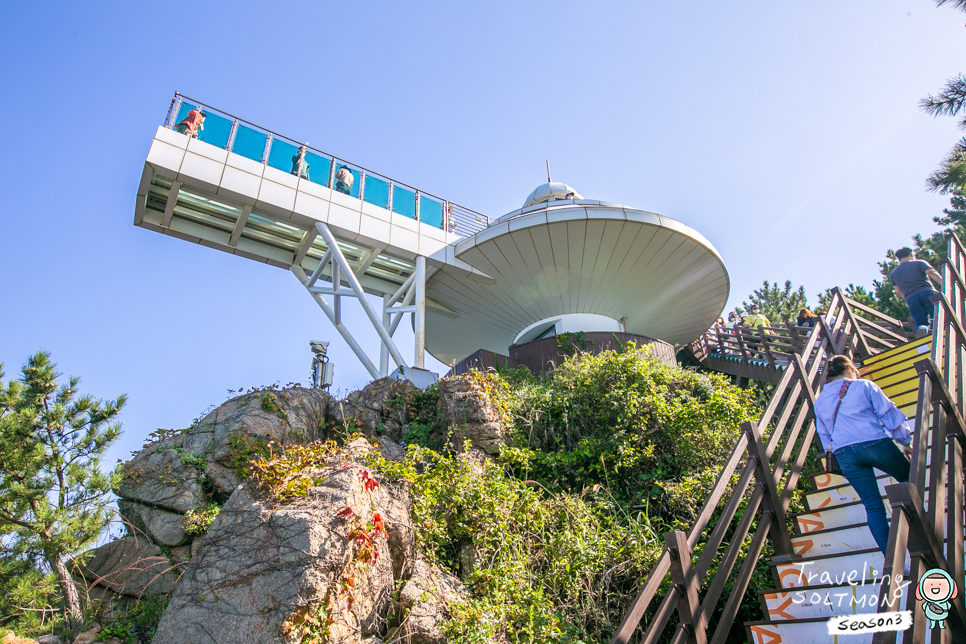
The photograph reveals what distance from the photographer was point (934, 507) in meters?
3.12

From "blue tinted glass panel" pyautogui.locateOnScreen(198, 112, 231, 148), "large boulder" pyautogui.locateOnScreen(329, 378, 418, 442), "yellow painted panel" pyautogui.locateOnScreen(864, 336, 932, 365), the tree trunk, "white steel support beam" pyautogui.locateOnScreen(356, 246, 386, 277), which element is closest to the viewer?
the tree trunk

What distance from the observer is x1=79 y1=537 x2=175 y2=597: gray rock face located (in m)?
5.94

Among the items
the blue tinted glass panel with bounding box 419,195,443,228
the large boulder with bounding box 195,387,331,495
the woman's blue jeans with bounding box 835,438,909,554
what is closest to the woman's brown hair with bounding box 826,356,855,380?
the woman's blue jeans with bounding box 835,438,909,554

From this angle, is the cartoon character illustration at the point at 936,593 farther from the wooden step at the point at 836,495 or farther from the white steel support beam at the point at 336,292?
the white steel support beam at the point at 336,292

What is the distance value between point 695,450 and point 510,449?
2160 millimetres

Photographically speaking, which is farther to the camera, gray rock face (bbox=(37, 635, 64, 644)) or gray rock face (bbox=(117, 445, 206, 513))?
gray rock face (bbox=(117, 445, 206, 513))

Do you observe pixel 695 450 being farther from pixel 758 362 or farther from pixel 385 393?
pixel 758 362

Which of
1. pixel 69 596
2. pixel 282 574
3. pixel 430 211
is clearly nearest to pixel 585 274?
pixel 430 211

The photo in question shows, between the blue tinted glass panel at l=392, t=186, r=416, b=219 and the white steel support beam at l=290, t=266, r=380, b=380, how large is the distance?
8.72 ft

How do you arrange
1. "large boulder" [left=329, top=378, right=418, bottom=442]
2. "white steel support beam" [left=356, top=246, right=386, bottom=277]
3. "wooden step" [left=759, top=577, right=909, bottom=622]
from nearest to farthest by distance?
"wooden step" [left=759, top=577, right=909, bottom=622] → "large boulder" [left=329, top=378, right=418, bottom=442] → "white steel support beam" [left=356, top=246, right=386, bottom=277]

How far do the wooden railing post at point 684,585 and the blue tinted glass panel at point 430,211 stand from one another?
1102 cm

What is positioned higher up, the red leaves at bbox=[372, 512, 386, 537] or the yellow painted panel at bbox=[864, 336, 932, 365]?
the yellow painted panel at bbox=[864, 336, 932, 365]

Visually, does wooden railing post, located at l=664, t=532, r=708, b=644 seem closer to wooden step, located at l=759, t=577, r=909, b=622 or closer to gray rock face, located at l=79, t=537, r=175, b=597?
wooden step, located at l=759, t=577, r=909, b=622

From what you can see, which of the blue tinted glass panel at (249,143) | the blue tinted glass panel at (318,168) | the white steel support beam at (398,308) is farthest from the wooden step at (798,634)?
the blue tinted glass panel at (249,143)
